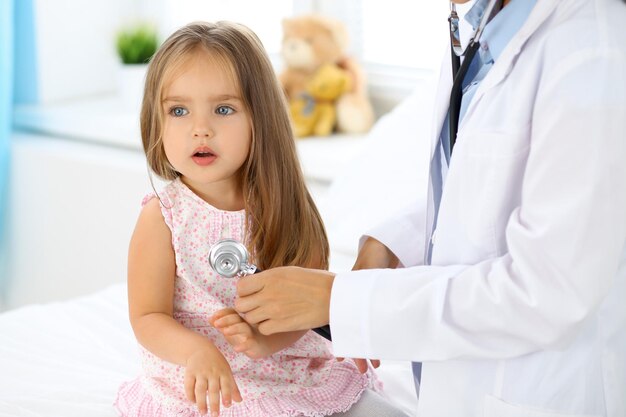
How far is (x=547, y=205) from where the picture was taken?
1.05 meters

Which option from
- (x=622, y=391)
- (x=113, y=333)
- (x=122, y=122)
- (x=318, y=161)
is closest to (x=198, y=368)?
(x=622, y=391)

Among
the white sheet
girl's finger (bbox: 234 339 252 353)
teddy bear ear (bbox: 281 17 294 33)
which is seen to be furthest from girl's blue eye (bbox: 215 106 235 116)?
teddy bear ear (bbox: 281 17 294 33)

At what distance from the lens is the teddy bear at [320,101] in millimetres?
2840

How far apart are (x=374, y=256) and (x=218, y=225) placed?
0.24 m

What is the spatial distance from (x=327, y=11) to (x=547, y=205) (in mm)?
2153

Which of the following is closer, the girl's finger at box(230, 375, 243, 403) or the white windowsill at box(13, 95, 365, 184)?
the girl's finger at box(230, 375, 243, 403)

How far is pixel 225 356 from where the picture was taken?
1380 millimetres

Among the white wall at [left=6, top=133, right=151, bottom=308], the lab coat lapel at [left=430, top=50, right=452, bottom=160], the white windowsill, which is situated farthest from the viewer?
the white wall at [left=6, top=133, right=151, bottom=308]

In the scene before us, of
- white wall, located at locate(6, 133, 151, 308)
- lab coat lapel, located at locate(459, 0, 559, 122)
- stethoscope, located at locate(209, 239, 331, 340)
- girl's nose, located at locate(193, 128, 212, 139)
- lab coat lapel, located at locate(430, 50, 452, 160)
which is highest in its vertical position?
lab coat lapel, located at locate(459, 0, 559, 122)

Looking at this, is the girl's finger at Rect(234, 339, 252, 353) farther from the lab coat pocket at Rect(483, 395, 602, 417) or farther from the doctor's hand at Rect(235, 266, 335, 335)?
the lab coat pocket at Rect(483, 395, 602, 417)

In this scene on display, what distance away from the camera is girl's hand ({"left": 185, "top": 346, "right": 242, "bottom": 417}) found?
3.97 feet

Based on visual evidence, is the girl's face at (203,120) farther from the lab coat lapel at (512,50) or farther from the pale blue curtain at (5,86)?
the pale blue curtain at (5,86)

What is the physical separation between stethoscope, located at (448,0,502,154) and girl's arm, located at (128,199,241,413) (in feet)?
1.42

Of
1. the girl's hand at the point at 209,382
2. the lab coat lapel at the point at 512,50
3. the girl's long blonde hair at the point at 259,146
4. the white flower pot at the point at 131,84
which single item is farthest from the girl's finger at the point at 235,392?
the white flower pot at the point at 131,84
